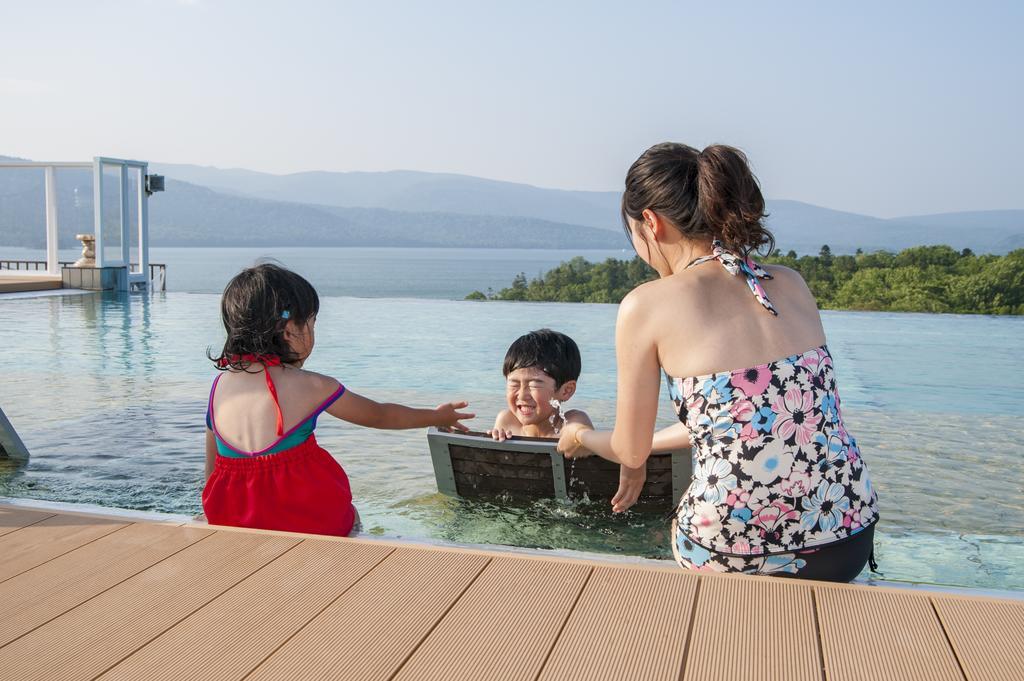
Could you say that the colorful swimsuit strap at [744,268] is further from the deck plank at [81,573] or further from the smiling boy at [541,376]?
the smiling boy at [541,376]

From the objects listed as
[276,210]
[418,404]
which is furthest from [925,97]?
[276,210]

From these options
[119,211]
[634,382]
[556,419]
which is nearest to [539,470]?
[556,419]

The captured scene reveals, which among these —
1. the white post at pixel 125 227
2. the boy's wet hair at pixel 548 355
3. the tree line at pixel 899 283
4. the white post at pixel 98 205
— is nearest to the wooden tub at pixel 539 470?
the boy's wet hair at pixel 548 355

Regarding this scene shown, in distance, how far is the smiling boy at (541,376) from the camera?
407cm

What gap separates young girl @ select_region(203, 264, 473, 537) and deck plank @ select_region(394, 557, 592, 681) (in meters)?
0.74

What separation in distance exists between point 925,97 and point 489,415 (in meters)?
29.3

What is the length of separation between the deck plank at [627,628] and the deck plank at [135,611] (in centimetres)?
76

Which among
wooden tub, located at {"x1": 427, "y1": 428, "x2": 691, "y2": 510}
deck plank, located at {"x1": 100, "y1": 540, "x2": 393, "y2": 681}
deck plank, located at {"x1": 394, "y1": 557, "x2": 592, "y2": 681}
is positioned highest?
deck plank, located at {"x1": 394, "y1": 557, "x2": 592, "y2": 681}

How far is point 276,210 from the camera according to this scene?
103938mm

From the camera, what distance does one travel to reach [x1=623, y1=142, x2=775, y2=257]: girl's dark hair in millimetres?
1903

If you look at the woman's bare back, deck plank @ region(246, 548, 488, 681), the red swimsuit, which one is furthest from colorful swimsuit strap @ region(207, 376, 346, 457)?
the woman's bare back

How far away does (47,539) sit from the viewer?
2266 millimetres

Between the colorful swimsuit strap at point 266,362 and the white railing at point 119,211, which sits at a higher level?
the white railing at point 119,211

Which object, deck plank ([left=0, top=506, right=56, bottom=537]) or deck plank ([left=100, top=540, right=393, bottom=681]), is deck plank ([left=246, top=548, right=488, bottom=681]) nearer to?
deck plank ([left=100, top=540, right=393, bottom=681])
